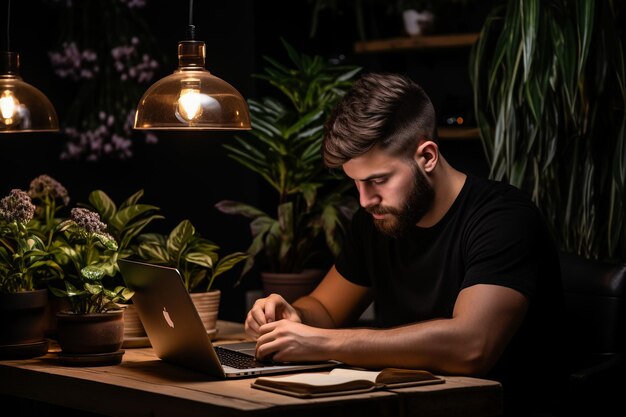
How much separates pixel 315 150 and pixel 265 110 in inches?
10.3

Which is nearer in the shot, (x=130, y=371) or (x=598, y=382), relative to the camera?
(x=130, y=371)

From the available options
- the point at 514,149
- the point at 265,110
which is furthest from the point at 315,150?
the point at 514,149

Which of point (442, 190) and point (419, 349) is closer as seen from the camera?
point (419, 349)

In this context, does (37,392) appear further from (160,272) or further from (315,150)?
(315,150)

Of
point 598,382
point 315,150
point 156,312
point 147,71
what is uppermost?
point 147,71

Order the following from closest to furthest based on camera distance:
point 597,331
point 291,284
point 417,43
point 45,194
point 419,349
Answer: point 419,349
point 597,331
point 45,194
point 291,284
point 417,43

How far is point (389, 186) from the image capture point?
2.70m

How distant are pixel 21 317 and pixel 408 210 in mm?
1055

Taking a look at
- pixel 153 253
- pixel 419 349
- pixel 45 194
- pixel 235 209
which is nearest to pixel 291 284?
pixel 235 209

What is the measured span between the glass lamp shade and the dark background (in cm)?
193

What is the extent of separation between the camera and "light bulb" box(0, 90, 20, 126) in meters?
3.01

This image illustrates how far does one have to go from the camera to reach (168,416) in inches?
85.1

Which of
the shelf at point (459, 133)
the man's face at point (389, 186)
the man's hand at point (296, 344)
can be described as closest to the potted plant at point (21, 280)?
the man's hand at point (296, 344)

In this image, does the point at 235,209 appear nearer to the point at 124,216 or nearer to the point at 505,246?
the point at 124,216
